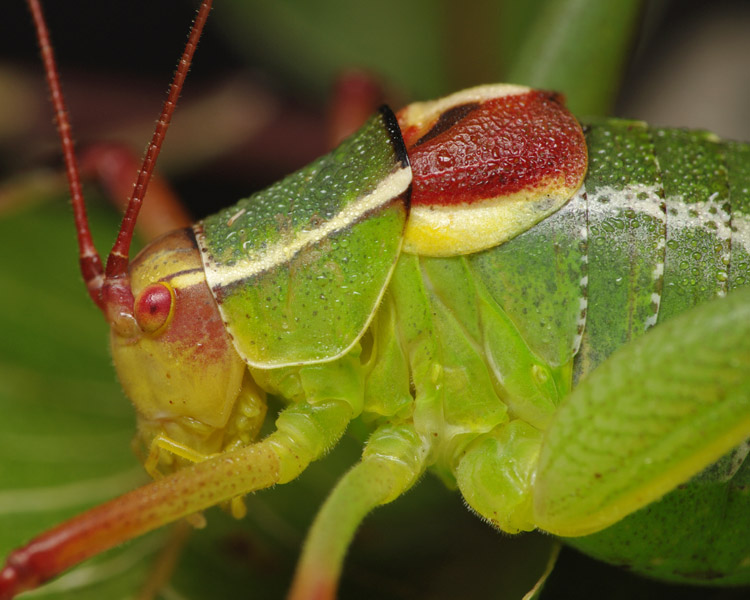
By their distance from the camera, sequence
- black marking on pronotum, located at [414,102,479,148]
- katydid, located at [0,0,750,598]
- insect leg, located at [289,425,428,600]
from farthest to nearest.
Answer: black marking on pronotum, located at [414,102,479,148], katydid, located at [0,0,750,598], insect leg, located at [289,425,428,600]

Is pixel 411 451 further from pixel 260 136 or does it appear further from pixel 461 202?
pixel 260 136

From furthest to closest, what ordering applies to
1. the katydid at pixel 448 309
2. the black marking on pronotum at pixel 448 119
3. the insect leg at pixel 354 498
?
the black marking on pronotum at pixel 448 119, the katydid at pixel 448 309, the insect leg at pixel 354 498

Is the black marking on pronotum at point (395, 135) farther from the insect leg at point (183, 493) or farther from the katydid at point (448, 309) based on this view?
the insect leg at point (183, 493)

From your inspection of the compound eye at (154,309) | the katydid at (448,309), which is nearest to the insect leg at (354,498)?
the katydid at (448,309)

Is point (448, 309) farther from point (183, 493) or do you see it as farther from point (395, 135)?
point (183, 493)

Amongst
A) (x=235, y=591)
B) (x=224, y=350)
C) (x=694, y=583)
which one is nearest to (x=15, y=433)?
(x=235, y=591)

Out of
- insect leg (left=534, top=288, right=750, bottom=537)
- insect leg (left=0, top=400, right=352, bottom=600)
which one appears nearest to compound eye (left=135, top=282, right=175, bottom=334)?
insect leg (left=0, top=400, right=352, bottom=600)

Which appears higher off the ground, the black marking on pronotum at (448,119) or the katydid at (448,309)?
the black marking on pronotum at (448,119)

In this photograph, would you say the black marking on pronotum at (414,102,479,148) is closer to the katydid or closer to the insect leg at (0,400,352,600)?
the katydid

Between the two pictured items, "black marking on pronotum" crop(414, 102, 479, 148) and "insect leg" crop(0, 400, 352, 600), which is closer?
"insect leg" crop(0, 400, 352, 600)
